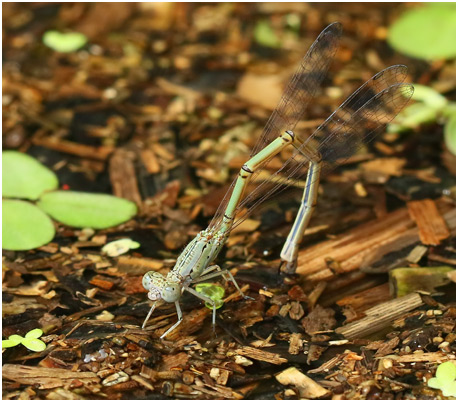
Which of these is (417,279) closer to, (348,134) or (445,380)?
(445,380)

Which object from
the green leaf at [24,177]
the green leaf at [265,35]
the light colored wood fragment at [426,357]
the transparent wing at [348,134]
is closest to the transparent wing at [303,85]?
the transparent wing at [348,134]

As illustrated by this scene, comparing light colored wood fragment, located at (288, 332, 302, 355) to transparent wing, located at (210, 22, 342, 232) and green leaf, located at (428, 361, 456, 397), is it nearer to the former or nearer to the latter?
green leaf, located at (428, 361, 456, 397)

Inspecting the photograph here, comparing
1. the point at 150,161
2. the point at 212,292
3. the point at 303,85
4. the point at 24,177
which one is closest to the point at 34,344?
the point at 212,292

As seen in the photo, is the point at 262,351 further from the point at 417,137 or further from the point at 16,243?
the point at 417,137

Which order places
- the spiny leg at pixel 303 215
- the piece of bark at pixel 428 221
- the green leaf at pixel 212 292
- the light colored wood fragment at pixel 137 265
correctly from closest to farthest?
1. the green leaf at pixel 212 292
2. the spiny leg at pixel 303 215
3. the light colored wood fragment at pixel 137 265
4. the piece of bark at pixel 428 221

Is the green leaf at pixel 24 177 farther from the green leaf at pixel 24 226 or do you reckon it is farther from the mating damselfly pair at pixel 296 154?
the mating damselfly pair at pixel 296 154

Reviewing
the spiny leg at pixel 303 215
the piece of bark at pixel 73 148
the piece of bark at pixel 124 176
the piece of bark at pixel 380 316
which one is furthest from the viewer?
the piece of bark at pixel 73 148

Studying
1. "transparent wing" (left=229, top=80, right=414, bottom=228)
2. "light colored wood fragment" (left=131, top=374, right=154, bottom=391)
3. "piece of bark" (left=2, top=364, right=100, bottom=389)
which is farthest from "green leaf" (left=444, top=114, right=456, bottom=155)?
"piece of bark" (left=2, top=364, right=100, bottom=389)
